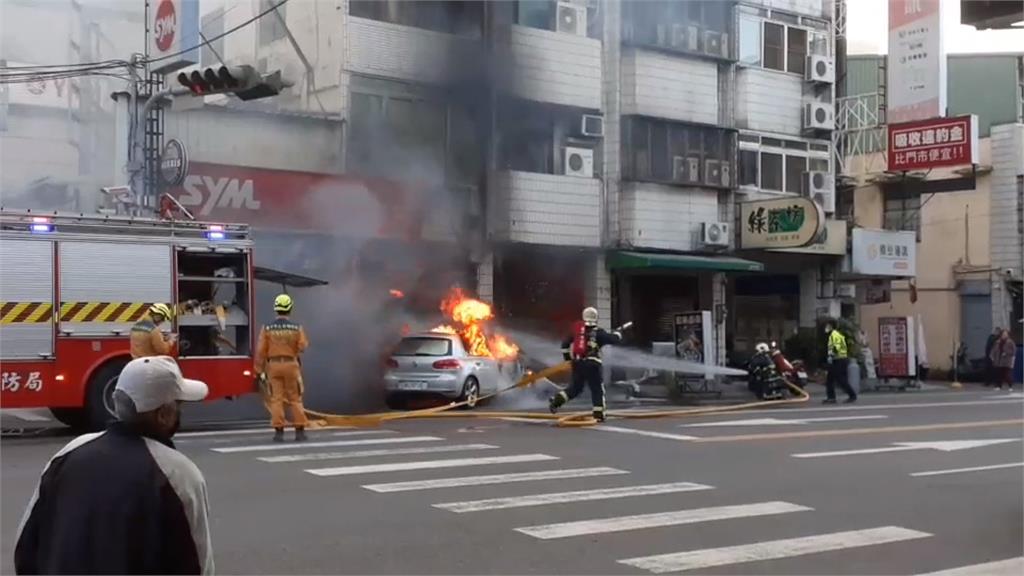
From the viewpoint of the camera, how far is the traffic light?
15.2 m

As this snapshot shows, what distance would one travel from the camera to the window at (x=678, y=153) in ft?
89.7

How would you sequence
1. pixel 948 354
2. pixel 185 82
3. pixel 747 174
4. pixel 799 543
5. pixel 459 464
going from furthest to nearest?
pixel 948 354
pixel 747 174
pixel 185 82
pixel 459 464
pixel 799 543

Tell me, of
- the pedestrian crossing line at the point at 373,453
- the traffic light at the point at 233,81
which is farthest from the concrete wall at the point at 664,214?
the pedestrian crossing line at the point at 373,453

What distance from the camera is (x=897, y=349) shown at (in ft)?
90.8

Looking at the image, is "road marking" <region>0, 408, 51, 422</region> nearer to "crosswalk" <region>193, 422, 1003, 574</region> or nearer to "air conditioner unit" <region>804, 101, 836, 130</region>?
"crosswalk" <region>193, 422, 1003, 574</region>

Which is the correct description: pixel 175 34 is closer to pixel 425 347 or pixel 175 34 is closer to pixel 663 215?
pixel 425 347

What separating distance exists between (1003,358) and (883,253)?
394cm

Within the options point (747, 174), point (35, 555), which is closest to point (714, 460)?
point (35, 555)

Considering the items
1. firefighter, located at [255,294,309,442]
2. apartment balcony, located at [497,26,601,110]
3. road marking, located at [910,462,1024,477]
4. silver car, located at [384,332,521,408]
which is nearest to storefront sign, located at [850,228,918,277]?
apartment balcony, located at [497,26,601,110]

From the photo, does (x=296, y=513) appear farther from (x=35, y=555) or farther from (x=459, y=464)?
(x=35, y=555)

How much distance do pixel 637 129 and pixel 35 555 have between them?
2475 cm

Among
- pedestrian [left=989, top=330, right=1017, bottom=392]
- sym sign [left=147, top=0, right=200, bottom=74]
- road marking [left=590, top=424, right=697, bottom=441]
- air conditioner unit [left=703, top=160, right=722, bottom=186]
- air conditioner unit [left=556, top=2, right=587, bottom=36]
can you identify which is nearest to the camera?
road marking [left=590, top=424, right=697, bottom=441]

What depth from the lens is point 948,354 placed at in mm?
35781

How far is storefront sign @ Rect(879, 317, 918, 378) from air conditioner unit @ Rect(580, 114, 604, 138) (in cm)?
826
